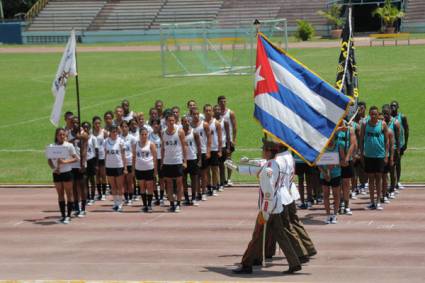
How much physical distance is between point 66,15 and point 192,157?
6217 centimetres

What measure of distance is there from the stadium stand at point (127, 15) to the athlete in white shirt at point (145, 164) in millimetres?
57238

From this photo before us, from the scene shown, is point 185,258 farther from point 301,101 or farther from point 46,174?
point 46,174

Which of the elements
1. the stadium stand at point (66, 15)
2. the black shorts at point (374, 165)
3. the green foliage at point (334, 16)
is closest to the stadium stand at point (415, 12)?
the green foliage at point (334, 16)

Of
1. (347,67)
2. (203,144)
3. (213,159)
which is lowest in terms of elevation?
(213,159)

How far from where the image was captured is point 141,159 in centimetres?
2002

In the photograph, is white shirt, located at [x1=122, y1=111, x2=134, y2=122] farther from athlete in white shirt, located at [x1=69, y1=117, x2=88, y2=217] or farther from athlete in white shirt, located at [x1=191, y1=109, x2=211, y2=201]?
athlete in white shirt, located at [x1=69, y1=117, x2=88, y2=217]

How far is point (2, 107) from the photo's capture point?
126ft

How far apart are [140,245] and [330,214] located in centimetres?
385

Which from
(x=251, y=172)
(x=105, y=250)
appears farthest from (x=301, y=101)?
(x=105, y=250)

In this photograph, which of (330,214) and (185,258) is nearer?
(185,258)

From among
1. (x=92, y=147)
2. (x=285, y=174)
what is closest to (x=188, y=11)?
(x=92, y=147)

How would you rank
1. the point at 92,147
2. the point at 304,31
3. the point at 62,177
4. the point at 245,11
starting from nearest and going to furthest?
the point at 62,177, the point at 92,147, the point at 304,31, the point at 245,11

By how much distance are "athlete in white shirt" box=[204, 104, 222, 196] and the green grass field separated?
2.24 m

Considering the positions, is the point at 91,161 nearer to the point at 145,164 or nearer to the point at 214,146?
the point at 145,164
